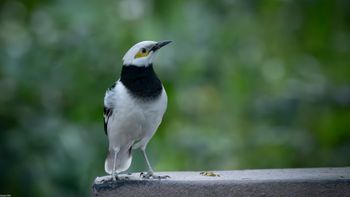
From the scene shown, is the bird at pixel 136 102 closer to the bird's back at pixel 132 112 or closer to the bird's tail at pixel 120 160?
the bird's back at pixel 132 112

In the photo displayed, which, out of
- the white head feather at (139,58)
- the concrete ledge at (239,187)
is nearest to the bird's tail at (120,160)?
Result: the white head feather at (139,58)

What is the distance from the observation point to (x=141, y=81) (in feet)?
18.5

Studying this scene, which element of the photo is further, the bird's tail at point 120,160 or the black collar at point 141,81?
the bird's tail at point 120,160

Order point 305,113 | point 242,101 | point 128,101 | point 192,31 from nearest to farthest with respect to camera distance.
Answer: point 128,101 < point 242,101 < point 305,113 < point 192,31

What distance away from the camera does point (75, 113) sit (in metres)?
8.13

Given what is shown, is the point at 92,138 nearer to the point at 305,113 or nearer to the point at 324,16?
the point at 305,113

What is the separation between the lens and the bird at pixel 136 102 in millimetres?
5566

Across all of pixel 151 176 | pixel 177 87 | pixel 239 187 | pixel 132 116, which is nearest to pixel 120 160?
pixel 132 116

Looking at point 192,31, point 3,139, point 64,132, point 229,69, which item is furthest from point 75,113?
point 192,31

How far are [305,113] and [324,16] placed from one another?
3.11 metres

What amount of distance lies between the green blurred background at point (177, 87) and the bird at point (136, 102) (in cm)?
123

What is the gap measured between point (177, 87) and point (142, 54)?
2.32 metres

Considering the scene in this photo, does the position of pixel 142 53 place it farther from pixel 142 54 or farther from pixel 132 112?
pixel 132 112

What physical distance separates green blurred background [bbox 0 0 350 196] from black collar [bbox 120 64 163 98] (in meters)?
1.25
